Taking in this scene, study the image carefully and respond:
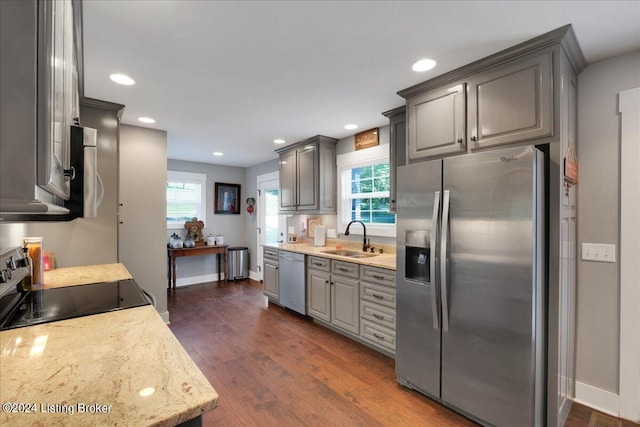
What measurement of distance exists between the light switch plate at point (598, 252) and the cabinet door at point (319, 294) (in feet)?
7.27

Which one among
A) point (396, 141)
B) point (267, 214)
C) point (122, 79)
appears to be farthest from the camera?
point (267, 214)

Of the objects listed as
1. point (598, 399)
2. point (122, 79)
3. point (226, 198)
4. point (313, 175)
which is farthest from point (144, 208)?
point (598, 399)

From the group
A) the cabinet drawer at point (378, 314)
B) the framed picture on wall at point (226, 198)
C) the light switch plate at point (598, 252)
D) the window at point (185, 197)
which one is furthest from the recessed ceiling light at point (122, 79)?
the framed picture on wall at point (226, 198)

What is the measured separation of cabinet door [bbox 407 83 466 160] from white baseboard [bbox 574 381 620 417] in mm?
1861

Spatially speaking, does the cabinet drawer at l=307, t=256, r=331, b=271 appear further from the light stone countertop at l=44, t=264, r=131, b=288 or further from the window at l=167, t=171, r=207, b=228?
the window at l=167, t=171, r=207, b=228

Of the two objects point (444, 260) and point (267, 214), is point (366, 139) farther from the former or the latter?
point (267, 214)

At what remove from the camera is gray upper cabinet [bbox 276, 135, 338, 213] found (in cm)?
404

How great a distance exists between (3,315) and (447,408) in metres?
2.57

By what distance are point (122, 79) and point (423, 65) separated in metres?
2.27

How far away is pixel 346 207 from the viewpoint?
4078 mm

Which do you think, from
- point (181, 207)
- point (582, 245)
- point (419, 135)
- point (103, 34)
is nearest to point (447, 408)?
point (582, 245)

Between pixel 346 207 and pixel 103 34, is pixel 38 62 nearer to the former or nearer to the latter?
pixel 103 34

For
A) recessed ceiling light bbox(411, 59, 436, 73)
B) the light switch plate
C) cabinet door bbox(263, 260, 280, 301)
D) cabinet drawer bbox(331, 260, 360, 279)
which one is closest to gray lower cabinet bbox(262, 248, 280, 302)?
cabinet door bbox(263, 260, 280, 301)

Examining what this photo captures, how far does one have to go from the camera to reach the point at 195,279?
5.74 m
